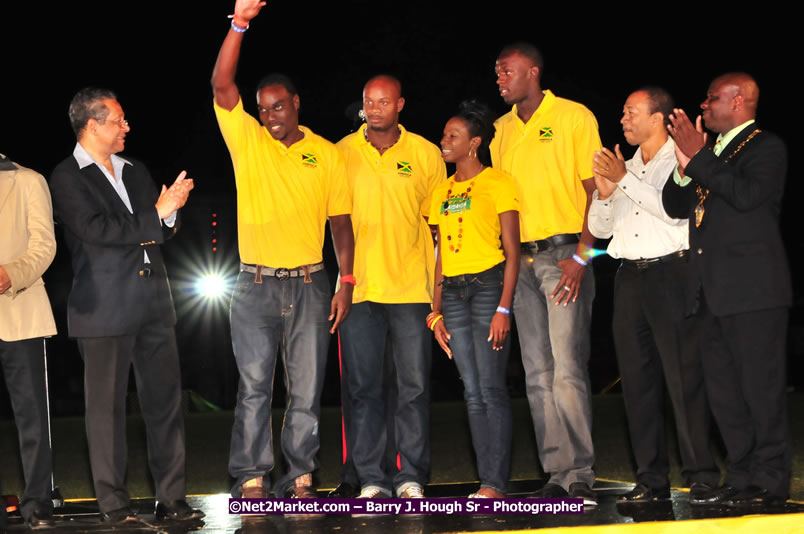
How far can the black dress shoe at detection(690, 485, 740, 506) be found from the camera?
13.5 feet

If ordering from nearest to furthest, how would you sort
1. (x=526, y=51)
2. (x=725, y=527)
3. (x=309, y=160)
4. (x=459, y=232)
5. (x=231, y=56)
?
(x=725, y=527), (x=231, y=56), (x=459, y=232), (x=309, y=160), (x=526, y=51)

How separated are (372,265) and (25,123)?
9253mm

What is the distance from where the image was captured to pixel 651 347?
4465 millimetres

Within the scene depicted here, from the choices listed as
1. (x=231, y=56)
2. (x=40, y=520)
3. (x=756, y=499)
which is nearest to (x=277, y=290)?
(x=231, y=56)

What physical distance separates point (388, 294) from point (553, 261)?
82 cm

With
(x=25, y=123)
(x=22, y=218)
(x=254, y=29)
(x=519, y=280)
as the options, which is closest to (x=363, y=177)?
(x=519, y=280)

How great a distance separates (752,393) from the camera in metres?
4.12

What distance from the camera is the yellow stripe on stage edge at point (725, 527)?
3.49 m

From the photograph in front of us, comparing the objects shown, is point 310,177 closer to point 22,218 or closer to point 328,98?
point 22,218

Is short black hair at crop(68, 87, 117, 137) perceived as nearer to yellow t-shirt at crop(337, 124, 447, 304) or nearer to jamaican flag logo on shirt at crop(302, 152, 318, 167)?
jamaican flag logo on shirt at crop(302, 152, 318, 167)

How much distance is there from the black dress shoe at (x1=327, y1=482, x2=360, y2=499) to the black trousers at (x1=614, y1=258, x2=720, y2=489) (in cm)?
141

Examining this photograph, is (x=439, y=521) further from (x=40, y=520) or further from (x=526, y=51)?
(x=526, y=51)

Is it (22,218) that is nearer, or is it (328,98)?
(22,218)

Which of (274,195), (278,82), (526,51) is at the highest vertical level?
(526,51)
